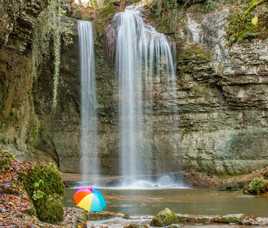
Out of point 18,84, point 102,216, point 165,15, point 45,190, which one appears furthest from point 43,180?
point 165,15

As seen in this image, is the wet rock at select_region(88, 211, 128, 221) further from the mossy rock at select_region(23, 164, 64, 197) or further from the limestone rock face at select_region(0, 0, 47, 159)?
the limestone rock face at select_region(0, 0, 47, 159)

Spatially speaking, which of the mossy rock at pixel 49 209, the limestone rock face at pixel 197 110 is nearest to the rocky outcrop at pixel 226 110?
the limestone rock face at pixel 197 110

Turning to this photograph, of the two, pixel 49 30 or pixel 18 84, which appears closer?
pixel 49 30

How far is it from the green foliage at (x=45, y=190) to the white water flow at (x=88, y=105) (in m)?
13.7

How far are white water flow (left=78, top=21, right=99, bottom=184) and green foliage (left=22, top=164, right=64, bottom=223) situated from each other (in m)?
13.7

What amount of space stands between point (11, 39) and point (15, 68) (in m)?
1.94

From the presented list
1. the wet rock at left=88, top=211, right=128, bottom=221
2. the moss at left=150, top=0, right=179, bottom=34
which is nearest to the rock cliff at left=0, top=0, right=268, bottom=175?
the moss at left=150, top=0, right=179, bottom=34

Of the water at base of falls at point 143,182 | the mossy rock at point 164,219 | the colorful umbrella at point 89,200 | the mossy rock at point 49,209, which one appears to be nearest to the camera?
the mossy rock at point 49,209

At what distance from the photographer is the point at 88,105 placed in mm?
21641

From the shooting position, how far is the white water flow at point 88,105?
21.4m

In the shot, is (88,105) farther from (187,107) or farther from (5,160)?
(5,160)

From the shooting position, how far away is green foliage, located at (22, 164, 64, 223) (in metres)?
6.91

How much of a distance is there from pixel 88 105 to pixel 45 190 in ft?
47.4

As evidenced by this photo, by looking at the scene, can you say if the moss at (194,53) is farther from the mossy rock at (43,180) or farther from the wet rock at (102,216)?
the mossy rock at (43,180)
